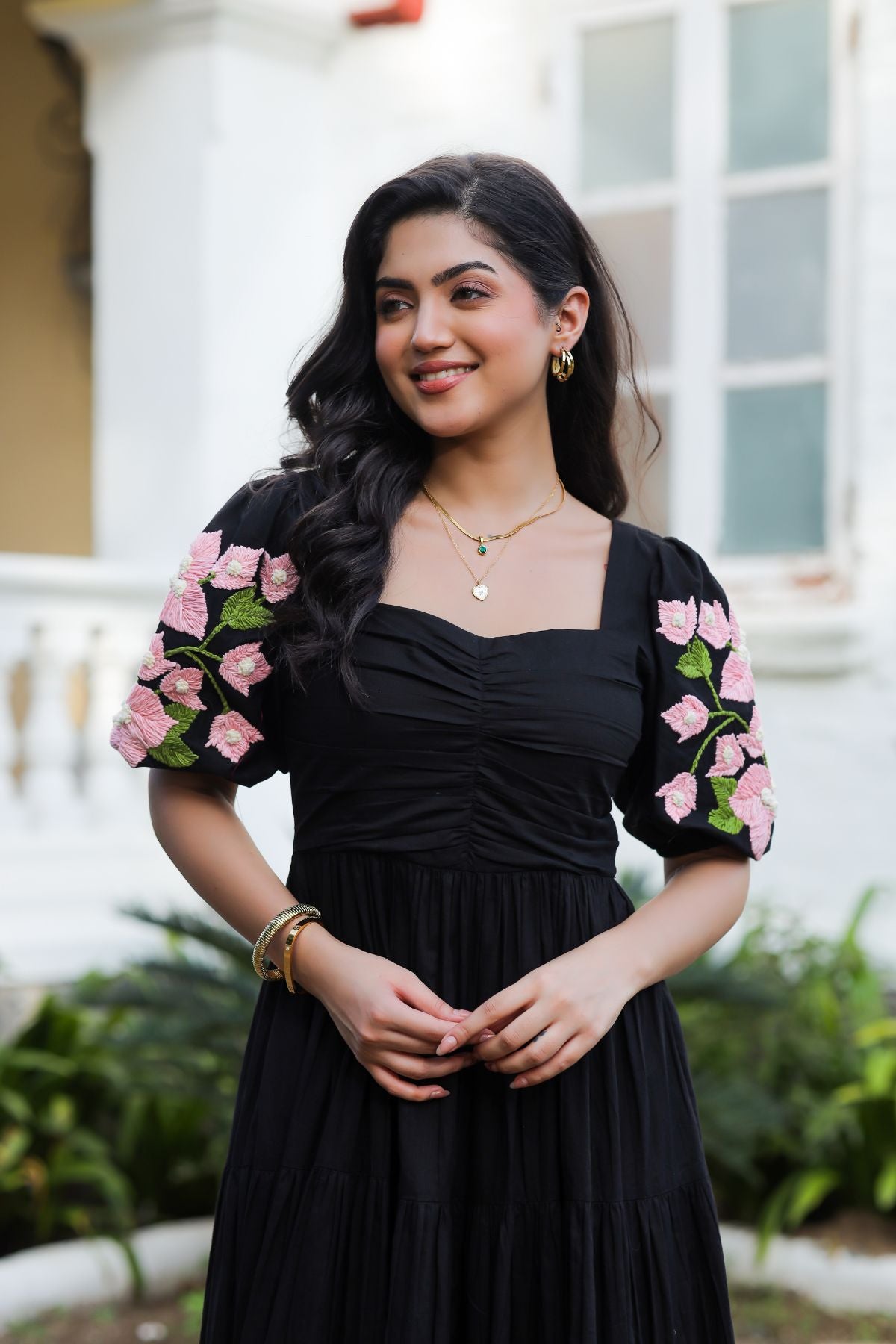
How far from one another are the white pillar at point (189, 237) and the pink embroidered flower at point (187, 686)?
3.18 meters

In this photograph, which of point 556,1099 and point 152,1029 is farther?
point 152,1029

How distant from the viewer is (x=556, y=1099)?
1714 mm

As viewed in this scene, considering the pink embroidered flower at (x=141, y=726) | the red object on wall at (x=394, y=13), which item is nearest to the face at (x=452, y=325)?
the pink embroidered flower at (x=141, y=726)

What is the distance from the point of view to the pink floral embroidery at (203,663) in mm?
1753

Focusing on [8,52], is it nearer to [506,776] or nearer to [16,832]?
[16,832]

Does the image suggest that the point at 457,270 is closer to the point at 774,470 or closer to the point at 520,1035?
the point at 520,1035

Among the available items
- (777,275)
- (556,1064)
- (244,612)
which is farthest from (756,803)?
(777,275)

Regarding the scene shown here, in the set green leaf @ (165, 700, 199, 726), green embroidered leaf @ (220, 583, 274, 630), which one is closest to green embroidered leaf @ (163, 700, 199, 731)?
green leaf @ (165, 700, 199, 726)

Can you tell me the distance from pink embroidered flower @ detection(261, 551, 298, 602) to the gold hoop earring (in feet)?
1.30

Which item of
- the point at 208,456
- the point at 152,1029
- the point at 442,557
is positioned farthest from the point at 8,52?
the point at 442,557

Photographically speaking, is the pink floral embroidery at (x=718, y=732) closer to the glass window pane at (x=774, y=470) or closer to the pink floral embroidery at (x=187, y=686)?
the pink floral embroidery at (x=187, y=686)

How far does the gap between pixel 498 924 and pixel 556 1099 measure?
7.7 inches

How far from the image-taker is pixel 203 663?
Answer: 1767 millimetres

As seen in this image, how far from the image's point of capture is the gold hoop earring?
1.90 meters
